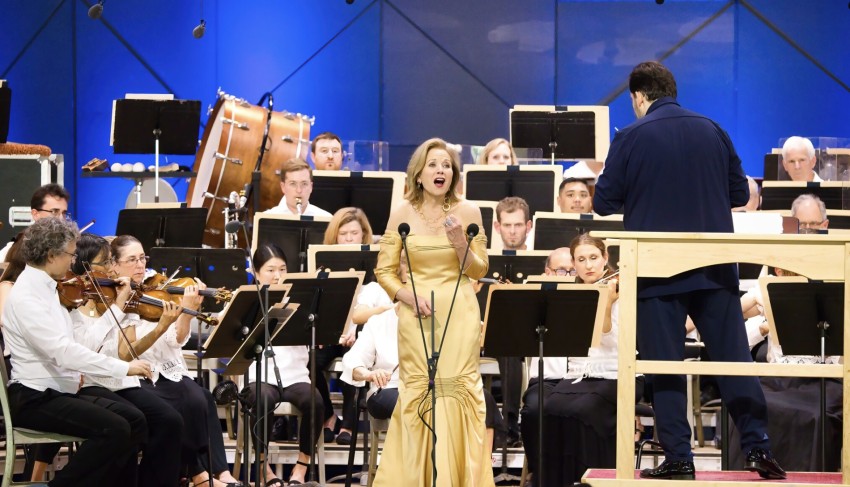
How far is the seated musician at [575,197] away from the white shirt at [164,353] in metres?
2.81

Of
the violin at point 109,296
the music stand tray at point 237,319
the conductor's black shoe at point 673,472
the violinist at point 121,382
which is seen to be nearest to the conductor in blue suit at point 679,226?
the conductor's black shoe at point 673,472

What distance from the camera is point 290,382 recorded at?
20.6 feet

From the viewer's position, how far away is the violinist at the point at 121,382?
5.50m

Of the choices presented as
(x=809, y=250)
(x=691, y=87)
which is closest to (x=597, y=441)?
(x=809, y=250)

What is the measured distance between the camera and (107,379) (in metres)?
5.59

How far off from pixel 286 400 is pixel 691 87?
6.84 metres

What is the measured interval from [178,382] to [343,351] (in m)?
1.17

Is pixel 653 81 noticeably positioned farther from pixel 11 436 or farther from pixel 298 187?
pixel 298 187

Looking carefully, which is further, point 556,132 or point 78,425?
point 556,132

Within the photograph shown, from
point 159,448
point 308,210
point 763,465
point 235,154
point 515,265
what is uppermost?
point 235,154

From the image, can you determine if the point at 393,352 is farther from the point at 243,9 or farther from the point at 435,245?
the point at 243,9

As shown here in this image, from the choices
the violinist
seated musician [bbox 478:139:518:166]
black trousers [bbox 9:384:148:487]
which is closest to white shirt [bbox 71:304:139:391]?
the violinist

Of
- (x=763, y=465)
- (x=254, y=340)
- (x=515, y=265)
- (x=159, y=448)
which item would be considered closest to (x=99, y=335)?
(x=159, y=448)

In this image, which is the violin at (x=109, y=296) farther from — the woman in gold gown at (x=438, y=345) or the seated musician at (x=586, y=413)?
the seated musician at (x=586, y=413)
